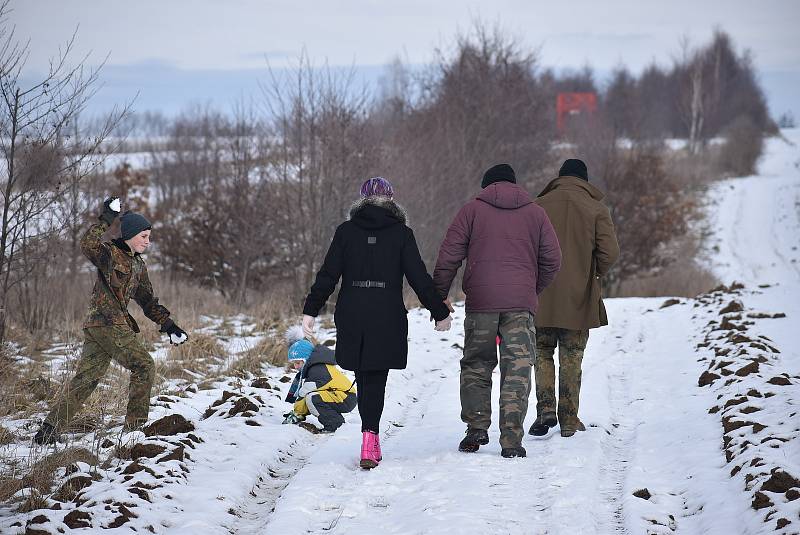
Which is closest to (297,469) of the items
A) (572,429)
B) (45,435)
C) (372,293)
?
(372,293)

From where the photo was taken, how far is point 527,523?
4758 mm

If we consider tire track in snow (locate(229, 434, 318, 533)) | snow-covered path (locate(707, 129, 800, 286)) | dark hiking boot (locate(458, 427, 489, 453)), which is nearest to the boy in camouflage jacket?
tire track in snow (locate(229, 434, 318, 533))

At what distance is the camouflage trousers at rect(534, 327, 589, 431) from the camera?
6855 mm

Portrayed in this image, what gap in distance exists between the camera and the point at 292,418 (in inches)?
282

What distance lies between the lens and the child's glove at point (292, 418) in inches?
281

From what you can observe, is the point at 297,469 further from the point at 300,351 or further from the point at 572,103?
the point at 572,103

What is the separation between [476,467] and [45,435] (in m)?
3.23

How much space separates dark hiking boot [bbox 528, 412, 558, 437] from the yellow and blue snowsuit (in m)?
1.58

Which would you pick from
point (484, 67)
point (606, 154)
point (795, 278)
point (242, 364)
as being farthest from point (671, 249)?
Result: point (242, 364)

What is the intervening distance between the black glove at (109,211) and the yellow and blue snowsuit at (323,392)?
204 cm

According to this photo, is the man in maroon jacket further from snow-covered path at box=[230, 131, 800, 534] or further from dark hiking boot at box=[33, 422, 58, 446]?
dark hiking boot at box=[33, 422, 58, 446]

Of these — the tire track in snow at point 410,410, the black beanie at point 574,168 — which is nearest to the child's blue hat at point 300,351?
the tire track in snow at point 410,410

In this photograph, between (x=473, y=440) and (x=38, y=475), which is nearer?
(x=38, y=475)

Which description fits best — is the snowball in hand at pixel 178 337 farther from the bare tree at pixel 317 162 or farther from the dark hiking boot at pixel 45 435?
→ the bare tree at pixel 317 162
